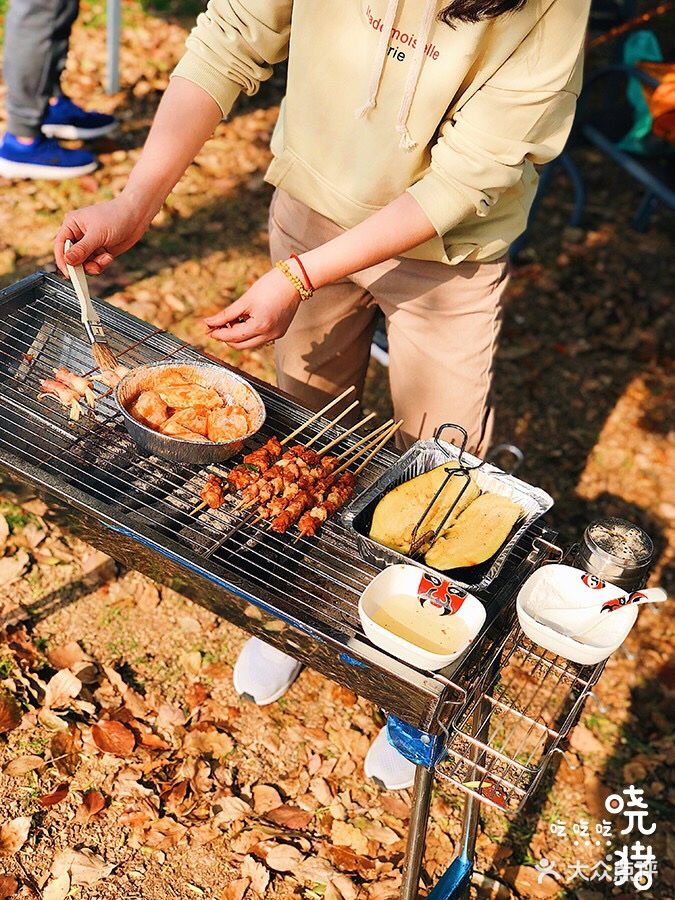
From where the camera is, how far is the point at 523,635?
106 inches

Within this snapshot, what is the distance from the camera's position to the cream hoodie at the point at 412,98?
Answer: 2852 millimetres

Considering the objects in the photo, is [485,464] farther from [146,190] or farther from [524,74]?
[146,190]

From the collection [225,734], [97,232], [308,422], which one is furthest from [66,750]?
[97,232]

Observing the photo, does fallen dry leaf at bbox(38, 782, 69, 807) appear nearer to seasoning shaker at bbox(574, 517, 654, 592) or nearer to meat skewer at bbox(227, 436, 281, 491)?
meat skewer at bbox(227, 436, 281, 491)

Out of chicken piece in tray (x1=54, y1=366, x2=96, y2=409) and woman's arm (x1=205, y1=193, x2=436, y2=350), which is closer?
woman's arm (x1=205, y1=193, x2=436, y2=350)

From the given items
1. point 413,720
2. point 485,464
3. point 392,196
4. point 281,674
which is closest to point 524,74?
point 392,196

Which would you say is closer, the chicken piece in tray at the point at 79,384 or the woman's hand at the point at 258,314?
the woman's hand at the point at 258,314

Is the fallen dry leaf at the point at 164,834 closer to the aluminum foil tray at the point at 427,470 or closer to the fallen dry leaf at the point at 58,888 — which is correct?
the fallen dry leaf at the point at 58,888

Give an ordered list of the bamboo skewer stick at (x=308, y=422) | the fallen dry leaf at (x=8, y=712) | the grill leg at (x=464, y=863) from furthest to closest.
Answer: the fallen dry leaf at (x=8, y=712) → the bamboo skewer stick at (x=308, y=422) → the grill leg at (x=464, y=863)

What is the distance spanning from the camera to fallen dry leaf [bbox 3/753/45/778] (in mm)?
3441

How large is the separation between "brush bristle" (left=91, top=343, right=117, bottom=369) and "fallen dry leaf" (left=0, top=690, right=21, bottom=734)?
54.4 inches

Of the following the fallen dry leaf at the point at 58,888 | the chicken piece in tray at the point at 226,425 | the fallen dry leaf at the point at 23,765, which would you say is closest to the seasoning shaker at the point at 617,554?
the chicken piece in tray at the point at 226,425

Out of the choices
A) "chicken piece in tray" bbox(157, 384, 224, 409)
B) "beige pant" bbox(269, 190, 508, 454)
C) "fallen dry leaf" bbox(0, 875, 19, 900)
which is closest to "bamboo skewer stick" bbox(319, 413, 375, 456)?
"chicken piece in tray" bbox(157, 384, 224, 409)

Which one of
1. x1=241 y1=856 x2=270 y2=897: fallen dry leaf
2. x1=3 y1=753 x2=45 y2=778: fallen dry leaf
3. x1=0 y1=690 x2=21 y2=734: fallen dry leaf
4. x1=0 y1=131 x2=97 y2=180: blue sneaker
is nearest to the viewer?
x1=241 y1=856 x2=270 y2=897: fallen dry leaf
